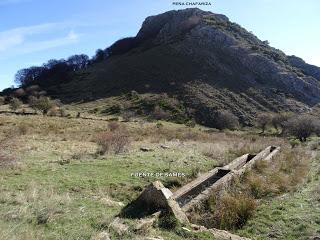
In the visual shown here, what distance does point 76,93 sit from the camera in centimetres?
10169

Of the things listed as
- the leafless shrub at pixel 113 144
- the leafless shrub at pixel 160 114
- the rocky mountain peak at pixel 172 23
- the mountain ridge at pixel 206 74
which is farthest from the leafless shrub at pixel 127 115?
the rocky mountain peak at pixel 172 23

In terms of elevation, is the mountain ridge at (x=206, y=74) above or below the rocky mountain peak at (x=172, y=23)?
below

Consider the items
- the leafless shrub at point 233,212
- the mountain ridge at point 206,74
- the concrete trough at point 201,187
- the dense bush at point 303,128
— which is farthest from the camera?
the mountain ridge at point 206,74

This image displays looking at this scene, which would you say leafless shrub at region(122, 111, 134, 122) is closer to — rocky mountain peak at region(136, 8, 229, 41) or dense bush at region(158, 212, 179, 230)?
rocky mountain peak at region(136, 8, 229, 41)

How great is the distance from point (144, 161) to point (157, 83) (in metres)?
76.4

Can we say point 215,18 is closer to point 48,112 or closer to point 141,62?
point 141,62

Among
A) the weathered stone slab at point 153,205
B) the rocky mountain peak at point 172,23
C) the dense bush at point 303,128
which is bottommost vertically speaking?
the dense bush at point 303,128

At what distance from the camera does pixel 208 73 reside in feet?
320

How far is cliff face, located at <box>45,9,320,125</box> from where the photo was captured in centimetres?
8656

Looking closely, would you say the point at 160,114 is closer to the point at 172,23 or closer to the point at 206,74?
the point at 206,74

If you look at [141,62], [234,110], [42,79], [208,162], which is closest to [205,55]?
[141,62]

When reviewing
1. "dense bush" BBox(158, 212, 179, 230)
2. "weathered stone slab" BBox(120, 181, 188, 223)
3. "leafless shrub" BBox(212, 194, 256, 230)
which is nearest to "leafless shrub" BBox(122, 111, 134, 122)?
"leafless shrub" BBox(212, 194, 256, 230)

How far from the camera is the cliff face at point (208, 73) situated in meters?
86.6

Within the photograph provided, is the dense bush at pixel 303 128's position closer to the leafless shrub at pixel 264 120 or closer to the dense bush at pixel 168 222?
the leafless shrub at pixel 264 120
